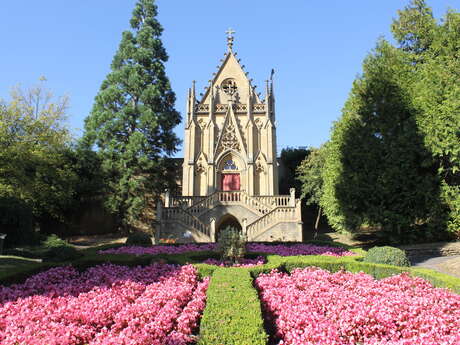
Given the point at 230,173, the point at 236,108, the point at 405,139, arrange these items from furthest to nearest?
the point at 236,108 < the point at 230,173 < the point at 405,139

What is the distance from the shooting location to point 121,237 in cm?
2700

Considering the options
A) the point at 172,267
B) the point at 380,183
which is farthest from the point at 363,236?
the point at 172,267

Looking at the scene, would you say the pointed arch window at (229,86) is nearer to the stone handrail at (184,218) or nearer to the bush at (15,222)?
the stone handrail at (184,218)

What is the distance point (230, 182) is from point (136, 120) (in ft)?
32.8

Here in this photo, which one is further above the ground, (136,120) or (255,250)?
(136,120)

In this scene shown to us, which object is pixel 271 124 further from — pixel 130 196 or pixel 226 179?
pixel 130 196

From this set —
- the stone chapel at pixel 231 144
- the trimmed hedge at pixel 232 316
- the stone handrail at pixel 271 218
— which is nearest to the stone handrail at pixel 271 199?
the stone chapel at pixel 231 144

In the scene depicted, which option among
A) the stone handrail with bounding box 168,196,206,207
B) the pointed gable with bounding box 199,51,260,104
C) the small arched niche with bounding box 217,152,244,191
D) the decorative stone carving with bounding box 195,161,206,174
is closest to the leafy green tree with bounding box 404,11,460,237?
the stone handrail with bounding box 168,196,206,207

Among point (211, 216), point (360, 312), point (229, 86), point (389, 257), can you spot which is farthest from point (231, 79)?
point (360, 312)

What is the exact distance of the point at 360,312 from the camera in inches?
228

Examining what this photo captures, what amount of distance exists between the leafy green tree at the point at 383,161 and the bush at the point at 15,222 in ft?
61.4

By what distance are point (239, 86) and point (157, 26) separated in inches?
385

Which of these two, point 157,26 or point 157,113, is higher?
point 157,26

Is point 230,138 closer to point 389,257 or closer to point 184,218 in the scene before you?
point 184,218
